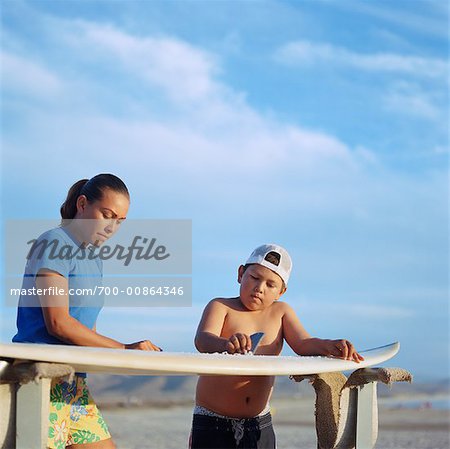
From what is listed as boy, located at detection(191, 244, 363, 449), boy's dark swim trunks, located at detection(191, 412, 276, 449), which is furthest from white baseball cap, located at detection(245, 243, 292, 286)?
boy's dark swim trunks, located at detection(191, 412, 276, 449)

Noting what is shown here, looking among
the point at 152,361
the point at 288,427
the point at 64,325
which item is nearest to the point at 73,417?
the point at 64,325

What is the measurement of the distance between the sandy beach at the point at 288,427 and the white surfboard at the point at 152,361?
16.2ft

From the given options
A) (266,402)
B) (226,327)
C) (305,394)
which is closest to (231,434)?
(266,402)

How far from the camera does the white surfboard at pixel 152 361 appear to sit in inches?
87.1

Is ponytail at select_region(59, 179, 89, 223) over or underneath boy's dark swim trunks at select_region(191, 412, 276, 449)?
over

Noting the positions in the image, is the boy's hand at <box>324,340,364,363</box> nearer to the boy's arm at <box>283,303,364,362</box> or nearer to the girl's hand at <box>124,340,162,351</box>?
the boy's arm at <box>283,303,364,362</box>

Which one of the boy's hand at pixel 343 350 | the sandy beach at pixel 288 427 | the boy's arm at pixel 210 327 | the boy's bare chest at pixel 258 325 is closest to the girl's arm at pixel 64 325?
the boy's arm at pixel 210 327

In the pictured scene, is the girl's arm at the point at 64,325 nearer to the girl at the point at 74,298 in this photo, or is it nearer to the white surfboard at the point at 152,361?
the girl at the point at 74,298

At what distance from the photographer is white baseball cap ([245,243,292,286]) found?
10.5ft

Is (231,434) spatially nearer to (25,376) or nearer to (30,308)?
(30,308)

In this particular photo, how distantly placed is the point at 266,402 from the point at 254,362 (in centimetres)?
72

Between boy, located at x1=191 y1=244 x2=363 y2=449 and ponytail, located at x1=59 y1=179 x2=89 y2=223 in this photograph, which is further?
boy, located at x1=191 y1=244 x2=363 y2=449

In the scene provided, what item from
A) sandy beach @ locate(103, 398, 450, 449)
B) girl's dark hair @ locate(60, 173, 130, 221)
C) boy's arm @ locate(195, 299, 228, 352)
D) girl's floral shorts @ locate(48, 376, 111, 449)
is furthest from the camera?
sandy beach @ locate(103, 398, 450, 449)

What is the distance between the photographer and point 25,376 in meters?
2.16
